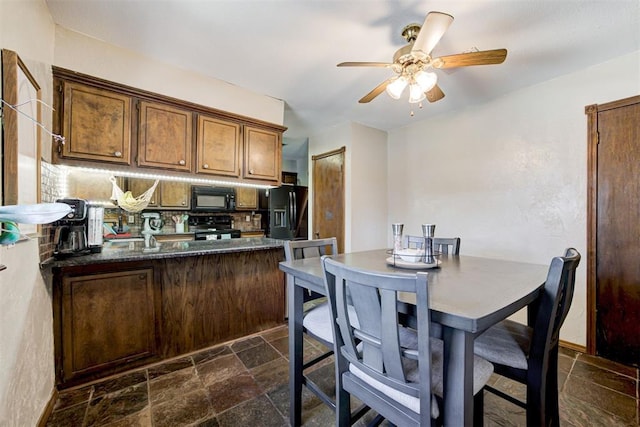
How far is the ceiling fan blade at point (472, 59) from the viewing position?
1541 mm

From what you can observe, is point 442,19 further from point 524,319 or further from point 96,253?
point 524,319

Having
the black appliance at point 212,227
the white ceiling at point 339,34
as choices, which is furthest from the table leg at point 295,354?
the black appliance at point 212,227

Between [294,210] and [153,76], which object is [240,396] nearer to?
[153,76]

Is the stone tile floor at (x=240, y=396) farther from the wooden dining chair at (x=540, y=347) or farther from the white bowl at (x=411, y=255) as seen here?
the white bowl at (x=411, y=255)

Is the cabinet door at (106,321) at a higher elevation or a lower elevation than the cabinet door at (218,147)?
lower

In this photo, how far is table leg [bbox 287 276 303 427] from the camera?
1.43m

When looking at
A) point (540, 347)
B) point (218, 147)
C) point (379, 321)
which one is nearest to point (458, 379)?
point (379, 321)

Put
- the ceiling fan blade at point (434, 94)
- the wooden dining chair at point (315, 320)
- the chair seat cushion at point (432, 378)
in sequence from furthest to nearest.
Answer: the ceiling fan blade at point (434, 94), the wooden dining chair at point (315, 320), the chair seat cushion at point (432, 378)

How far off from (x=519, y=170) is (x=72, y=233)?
4003 millimetres

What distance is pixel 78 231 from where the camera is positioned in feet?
5.95

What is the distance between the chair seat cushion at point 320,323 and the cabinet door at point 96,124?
1.91 meters

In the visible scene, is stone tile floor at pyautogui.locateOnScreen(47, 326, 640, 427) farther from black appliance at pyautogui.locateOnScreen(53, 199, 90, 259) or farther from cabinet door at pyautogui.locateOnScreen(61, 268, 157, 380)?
black appliance at pyautogui.locateOnScreen(53, 199, 90, 259)

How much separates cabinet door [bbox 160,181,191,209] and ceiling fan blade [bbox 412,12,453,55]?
3.16 meters

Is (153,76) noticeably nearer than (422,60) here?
No
